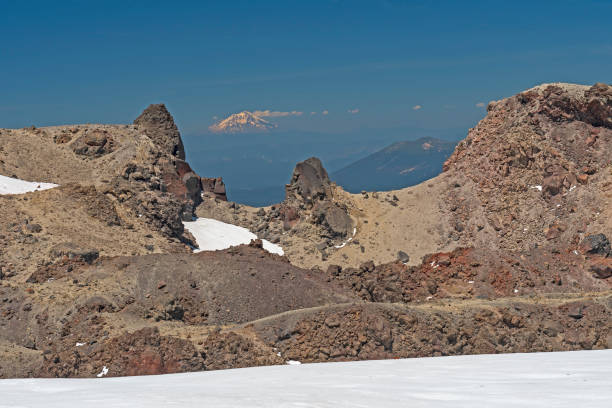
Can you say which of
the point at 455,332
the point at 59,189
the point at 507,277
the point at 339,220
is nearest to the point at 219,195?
the point at 339,220

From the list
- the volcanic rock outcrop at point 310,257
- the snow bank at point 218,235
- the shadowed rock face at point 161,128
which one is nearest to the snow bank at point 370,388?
the volcanic rock outcrop at point 310,257

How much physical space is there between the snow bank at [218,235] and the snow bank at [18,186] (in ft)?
32.2

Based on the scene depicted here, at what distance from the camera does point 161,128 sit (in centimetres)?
5416

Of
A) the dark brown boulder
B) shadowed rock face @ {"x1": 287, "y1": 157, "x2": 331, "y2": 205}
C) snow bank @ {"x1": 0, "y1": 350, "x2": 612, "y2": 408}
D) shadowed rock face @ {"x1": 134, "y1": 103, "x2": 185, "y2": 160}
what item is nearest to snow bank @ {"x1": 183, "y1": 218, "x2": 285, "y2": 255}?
shadowed rock face @ {"x1": 287, "y1": 157, "x2": 331, "y2": 205}

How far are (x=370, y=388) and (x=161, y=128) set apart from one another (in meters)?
48.6

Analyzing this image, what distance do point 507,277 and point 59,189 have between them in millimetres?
25379

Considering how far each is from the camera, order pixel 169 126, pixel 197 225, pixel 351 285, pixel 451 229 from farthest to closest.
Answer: pixel 169 126, pixel 197 225, pixel 451 229, pixel 351 285

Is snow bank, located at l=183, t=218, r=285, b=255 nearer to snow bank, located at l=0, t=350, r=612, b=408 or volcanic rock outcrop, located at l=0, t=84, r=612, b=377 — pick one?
volcanic rock outcrop, located at l=0, t=84, r=612, b=377

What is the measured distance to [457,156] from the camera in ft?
164

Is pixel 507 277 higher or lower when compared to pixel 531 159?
lower

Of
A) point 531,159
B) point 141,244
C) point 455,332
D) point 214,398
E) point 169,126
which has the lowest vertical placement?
point 455,332

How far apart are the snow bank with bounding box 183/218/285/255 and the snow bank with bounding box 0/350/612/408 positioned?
112 feet

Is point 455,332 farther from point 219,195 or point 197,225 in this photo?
point 219,195

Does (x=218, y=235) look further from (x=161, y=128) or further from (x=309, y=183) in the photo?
(x=161, y=128)
